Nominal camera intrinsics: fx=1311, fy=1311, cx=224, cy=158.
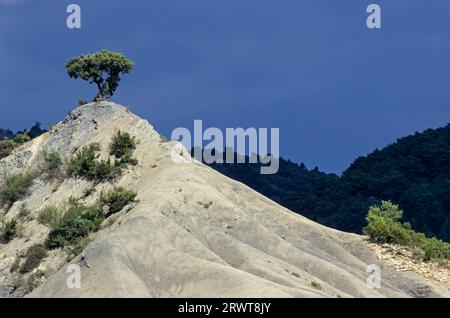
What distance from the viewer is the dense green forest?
155m

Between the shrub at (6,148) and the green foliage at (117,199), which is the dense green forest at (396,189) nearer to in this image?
the shrub at (6,148)

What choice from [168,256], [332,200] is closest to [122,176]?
[168,256]

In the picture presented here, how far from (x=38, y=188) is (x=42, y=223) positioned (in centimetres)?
680

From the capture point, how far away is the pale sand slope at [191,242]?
3004 inches

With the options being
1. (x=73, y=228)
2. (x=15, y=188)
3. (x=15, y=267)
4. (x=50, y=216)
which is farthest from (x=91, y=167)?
(x=15, y=267)

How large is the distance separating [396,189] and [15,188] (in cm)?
7442

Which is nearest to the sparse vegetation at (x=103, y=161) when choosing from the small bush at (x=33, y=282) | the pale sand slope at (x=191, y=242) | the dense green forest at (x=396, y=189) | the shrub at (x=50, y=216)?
the pale sand slope at (x=191, y=242)

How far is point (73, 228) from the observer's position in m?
91.6

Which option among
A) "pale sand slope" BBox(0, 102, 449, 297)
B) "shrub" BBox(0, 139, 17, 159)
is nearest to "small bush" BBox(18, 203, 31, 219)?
"pale sand slope" BBox(0, 102, 449, 297)

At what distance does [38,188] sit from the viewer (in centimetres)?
10144

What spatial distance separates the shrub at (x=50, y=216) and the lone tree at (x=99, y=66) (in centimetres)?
1570

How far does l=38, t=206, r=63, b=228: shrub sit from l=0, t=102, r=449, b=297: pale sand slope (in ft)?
2.55

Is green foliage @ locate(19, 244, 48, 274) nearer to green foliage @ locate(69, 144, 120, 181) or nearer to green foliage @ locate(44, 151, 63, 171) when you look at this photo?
green foliage @ locate(69, 144, 120, 181)
